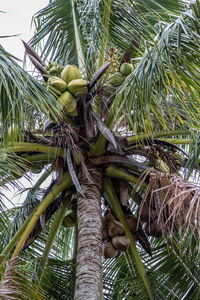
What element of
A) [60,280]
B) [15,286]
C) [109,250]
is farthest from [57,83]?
[60,280]

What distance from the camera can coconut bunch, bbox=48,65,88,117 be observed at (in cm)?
368

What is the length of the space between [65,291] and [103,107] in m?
1.78

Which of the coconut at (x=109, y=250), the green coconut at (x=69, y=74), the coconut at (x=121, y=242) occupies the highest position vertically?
the green coconut at (x=69, y=74)

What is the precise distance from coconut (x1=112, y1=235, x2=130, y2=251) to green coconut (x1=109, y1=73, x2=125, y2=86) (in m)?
Result: 1.35

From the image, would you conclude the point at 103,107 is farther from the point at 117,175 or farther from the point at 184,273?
the point at 184,273

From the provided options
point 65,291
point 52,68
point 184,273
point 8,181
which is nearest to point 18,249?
point 8,181

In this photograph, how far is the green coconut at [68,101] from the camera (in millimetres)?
3666

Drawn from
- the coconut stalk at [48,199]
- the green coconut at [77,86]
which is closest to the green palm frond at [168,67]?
the green coconut at [77,86]

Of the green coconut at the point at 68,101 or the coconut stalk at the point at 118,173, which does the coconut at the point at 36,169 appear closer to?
the coconut stalk at the point at 118,173

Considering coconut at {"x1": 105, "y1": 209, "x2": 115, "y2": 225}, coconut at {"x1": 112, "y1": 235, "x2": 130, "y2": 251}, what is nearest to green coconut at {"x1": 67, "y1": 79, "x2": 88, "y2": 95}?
coconut at {"x1": 105, "y1": 209, "x2": 115, "y2": 225}

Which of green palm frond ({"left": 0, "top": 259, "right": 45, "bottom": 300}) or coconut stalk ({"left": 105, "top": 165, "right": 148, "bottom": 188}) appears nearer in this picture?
green palm frond ({"left": 0, "top": 259, "right": 45, "bottom": 300})

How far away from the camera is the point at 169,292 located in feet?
→ 14.4

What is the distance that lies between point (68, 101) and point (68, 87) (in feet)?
0.45

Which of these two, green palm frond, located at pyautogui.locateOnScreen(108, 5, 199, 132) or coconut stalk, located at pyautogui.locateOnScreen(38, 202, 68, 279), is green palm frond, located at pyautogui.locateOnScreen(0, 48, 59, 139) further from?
coconut stalk, located at pyautogui.locateOnScreen(38, 202, 68, 279)
